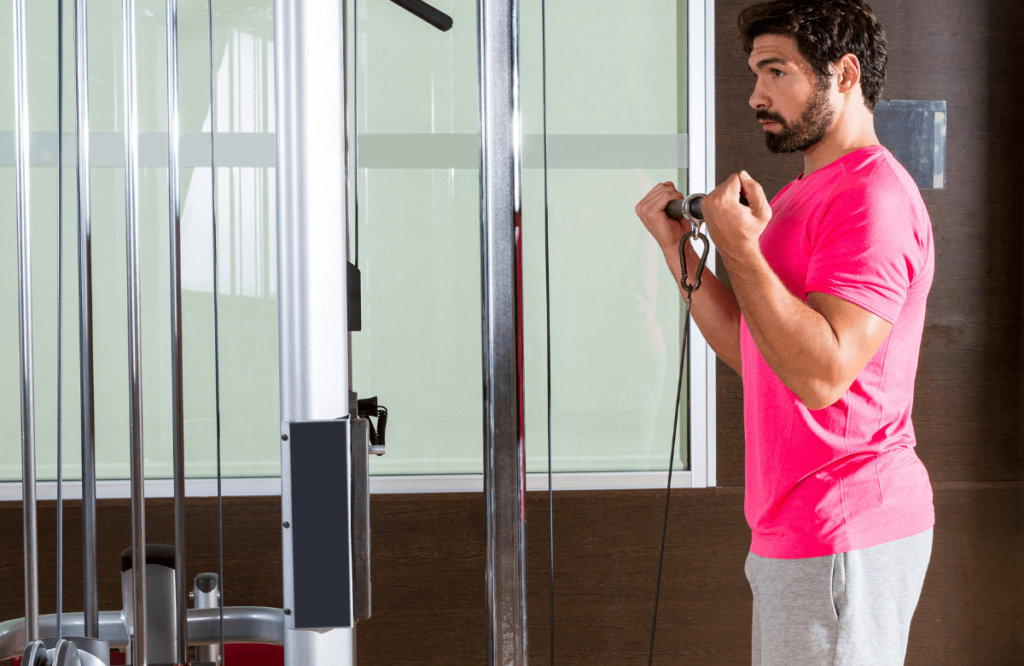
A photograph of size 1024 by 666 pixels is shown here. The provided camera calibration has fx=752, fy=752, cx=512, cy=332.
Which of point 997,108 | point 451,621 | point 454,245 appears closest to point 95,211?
point 454,245

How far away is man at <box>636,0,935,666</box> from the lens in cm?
84

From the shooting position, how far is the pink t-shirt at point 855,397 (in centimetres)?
86

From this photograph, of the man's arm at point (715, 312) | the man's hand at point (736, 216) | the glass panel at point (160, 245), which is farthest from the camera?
the glass panel at point (160, 245)

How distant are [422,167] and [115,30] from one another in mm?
744

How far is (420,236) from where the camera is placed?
70.6 inches

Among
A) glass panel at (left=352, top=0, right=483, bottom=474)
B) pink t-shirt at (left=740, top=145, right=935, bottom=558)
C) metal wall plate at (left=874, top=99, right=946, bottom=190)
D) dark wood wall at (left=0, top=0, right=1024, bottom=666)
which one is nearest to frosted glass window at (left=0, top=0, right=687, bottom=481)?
glass panel at (left=352, top=0, right=483, bottom=474)

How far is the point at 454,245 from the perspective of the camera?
1799 millimetres

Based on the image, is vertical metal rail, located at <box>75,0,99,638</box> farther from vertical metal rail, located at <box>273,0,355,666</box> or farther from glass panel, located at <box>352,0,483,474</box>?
glass panel, located at <box>352,0,483,474</box>

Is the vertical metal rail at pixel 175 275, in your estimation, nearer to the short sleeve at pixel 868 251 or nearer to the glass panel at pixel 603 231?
the short sleeve at pixel 868 251

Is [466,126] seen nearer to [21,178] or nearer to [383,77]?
[383,77]

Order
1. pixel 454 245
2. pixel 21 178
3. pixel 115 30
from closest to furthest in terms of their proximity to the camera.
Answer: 1. pixel 21 178
2. pixel 115 30
3. pixel 454 245

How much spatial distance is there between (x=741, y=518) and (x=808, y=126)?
111 cm

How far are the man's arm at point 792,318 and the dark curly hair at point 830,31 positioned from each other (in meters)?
0.27

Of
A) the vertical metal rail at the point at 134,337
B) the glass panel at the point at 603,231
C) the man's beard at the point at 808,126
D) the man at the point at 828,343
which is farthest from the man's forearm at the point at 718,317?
the vertical metal rail at the point at 134,337
